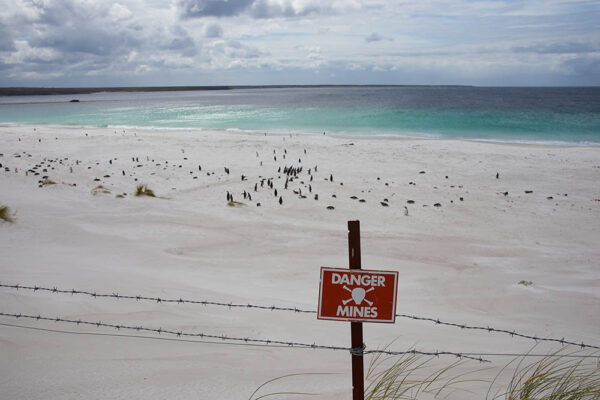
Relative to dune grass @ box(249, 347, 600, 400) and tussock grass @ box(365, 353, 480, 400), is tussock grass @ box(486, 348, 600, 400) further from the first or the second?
tussock grass @ box(365, 353, 480, 400)

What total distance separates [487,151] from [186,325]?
57.5 feet

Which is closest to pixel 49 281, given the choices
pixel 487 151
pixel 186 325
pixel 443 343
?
pixel 186 325

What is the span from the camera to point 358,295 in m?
2.60

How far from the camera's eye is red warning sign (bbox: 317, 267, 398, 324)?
257 centimetres

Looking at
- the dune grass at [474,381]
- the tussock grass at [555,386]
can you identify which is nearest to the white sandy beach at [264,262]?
the dune grass at [474,381]

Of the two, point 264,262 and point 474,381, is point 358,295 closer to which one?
point 474,381

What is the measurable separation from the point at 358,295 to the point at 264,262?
4262mm

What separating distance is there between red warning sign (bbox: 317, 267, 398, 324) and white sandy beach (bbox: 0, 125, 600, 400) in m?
1.15

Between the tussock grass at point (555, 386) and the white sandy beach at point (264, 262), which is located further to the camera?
the white sandy beach at point (264, 262)

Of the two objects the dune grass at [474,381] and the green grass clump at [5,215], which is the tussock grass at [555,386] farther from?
the green grass clump at [5,215]

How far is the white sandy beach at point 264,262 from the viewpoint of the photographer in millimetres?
3719

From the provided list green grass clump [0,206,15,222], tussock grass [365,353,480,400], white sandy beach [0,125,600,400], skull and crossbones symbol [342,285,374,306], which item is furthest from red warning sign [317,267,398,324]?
green grass clump [0,206,15,222]

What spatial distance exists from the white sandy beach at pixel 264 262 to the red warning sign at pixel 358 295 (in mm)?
1145

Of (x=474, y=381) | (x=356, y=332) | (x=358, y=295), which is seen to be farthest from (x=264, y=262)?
(x=358, y=295)
